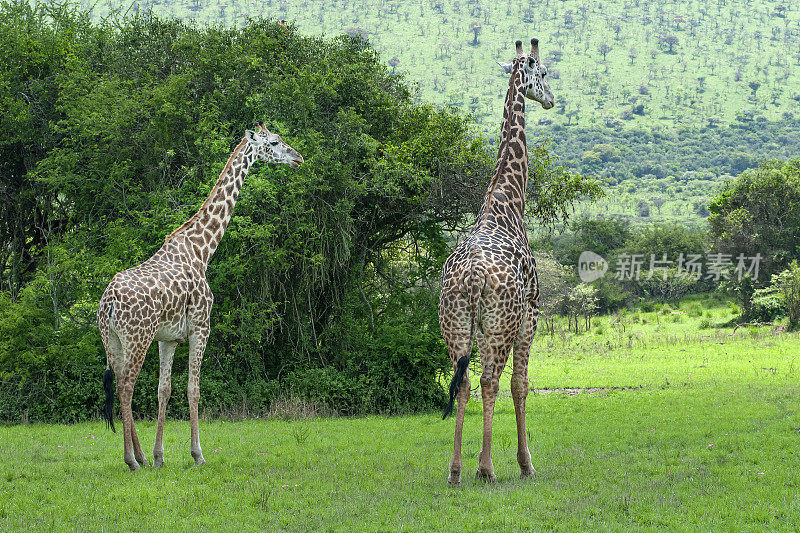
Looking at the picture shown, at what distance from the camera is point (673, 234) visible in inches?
2159

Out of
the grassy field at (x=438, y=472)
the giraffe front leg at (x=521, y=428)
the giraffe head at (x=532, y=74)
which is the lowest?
the grassy field at (x=438, y=472)

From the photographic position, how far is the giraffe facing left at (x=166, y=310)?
9078mm

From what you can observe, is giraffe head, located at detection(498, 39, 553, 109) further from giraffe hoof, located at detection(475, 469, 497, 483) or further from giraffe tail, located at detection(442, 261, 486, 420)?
giraffe hoof, located at detection(475, 469, 497, 483)

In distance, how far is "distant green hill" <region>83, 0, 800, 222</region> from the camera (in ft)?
363

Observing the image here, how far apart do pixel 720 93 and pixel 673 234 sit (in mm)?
106089

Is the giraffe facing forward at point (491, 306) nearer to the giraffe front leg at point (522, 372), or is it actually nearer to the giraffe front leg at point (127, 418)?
the giraffe front leg at point (522, 372)

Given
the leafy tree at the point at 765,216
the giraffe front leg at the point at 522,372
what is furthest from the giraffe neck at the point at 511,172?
the leafy tree at the point at 765,216

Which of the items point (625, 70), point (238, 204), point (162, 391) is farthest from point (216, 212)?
point (625, 70)

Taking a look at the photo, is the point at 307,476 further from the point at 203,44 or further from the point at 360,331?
the point at 203,44

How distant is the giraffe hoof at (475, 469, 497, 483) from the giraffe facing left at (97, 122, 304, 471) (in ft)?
12.7

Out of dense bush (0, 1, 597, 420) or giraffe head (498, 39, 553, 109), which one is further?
dense bush (0, 1, 597, 420)
